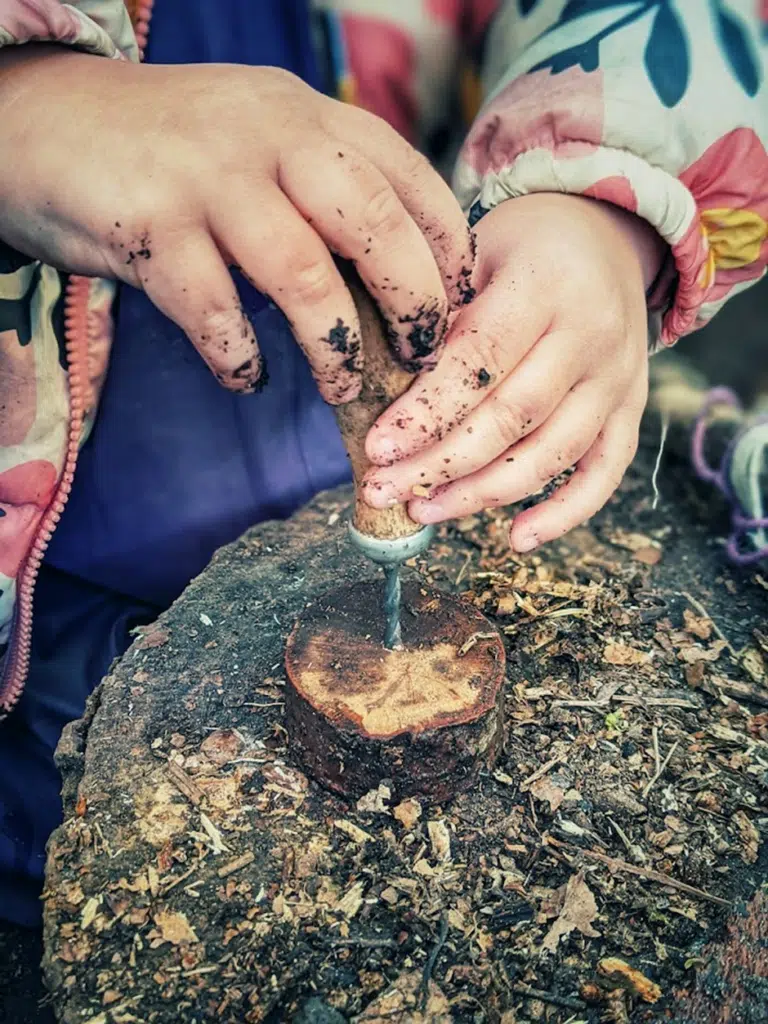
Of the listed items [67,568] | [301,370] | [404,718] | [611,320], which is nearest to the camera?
[404,718]

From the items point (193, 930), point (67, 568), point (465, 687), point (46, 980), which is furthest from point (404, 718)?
point (67, 568)

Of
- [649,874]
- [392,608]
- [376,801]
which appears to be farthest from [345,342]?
[649,874]

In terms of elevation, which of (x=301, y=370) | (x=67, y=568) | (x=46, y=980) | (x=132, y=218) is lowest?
(x=67, y=568)

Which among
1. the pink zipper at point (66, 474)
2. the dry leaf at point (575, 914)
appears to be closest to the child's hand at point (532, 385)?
the dry leaf at point (575, 914)

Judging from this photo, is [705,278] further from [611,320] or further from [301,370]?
[301,370]

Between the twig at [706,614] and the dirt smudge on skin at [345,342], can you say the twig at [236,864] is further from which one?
the twig at [706,614]

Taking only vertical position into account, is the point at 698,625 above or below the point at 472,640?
below

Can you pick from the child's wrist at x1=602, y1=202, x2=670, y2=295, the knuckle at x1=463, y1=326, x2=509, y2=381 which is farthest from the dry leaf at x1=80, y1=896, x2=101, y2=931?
the child's wrist at x1=602, y1=202, x2=670, y2=295

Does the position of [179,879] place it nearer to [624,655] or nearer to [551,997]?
[551,997]

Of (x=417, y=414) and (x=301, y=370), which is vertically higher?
(x=417, y=414)
